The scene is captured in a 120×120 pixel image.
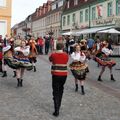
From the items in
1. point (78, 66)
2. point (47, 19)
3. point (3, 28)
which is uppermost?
point (47, 19)

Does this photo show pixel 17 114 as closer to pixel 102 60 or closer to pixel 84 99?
pixel 84 99

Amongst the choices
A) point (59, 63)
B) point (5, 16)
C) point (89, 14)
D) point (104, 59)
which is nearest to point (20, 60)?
point (104, 59)

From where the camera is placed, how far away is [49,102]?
34.9ft

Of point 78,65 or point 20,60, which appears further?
point 20,60

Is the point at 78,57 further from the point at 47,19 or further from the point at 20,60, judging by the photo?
the point at 47,19

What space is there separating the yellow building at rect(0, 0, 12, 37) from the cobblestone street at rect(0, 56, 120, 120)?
2374 centimetres

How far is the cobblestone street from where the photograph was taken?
9.05 metres

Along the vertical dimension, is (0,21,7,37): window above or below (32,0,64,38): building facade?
below

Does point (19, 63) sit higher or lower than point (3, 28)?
lower

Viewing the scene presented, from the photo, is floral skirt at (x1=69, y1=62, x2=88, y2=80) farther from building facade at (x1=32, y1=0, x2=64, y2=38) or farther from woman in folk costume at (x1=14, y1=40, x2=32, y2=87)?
building facade at (x1=32, y1=0, x2=64, y2=38)

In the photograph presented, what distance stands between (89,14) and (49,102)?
135 feet

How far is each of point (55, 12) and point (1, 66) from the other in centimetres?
5587

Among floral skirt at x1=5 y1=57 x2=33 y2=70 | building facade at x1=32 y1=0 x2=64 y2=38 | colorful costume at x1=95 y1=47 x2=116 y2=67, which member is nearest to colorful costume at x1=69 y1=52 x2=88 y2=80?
floral skirt at x1=5 y1=57 x2=33 y2=70

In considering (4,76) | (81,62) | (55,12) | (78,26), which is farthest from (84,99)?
(55,12)
